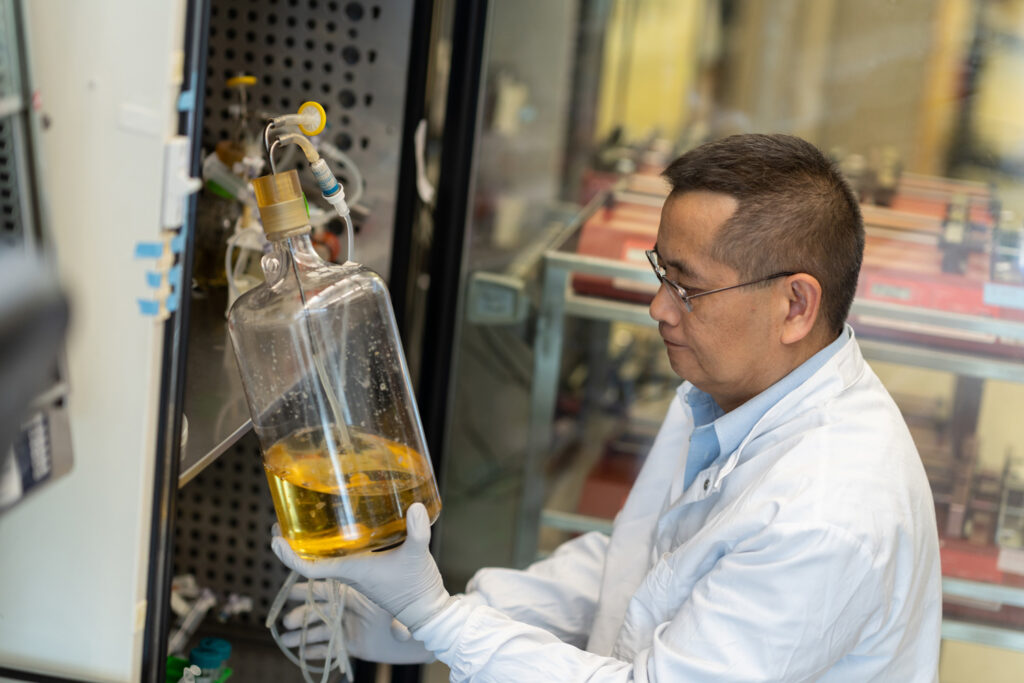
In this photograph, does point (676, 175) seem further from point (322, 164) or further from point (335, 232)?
point (335, 232)

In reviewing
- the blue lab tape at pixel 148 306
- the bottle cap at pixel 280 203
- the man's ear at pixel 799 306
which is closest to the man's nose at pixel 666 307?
the man's ear at pixel 799 306

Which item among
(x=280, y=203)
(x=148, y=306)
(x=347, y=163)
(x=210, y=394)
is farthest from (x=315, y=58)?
(x=148, y=306)

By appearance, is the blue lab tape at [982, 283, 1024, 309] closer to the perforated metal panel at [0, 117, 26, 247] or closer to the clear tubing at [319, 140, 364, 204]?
the clear tubing at [319, 140, 364, 204]

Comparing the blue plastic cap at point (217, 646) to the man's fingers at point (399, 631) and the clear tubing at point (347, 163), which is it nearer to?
the man's fingers at point (399, 631)

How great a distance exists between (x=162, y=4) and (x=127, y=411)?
0.36 metres

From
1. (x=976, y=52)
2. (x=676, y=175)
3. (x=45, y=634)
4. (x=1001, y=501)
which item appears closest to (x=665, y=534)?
(x=676, y=175)

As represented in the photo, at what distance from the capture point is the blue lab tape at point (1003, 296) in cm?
193

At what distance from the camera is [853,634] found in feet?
3.58

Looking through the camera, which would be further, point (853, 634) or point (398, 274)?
point (398, 274)

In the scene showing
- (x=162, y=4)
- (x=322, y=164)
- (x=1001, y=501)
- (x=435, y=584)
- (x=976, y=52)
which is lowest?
(x=1001, y=501)

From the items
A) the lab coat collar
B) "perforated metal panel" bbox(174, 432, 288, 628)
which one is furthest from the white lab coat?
"perforated metal panel" bbox(174, 432, 288, 628)

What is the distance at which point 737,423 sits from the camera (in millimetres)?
1288

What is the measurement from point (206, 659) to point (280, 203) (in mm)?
785

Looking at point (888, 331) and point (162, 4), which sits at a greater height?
point (162, 4)
